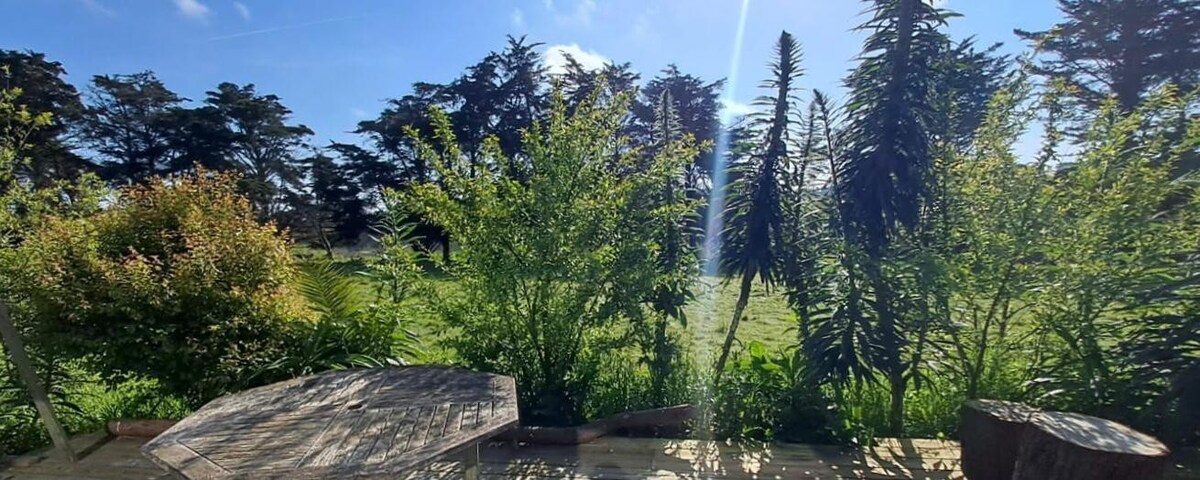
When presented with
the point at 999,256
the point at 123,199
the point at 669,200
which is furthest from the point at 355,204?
the point at 999,256

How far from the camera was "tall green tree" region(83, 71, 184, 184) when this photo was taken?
17797 millimetres

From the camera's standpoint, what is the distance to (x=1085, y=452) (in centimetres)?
186

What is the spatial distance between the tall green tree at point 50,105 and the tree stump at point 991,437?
18.8m

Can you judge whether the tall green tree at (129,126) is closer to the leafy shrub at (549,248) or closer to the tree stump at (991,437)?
the leafy shrub at (549,248)

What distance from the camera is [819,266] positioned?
3.00 metres

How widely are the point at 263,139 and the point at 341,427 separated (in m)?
22.0

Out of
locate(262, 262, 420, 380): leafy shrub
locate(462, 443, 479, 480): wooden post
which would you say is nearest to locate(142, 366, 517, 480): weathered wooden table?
locate(462, 443, 479, 480): wooden post

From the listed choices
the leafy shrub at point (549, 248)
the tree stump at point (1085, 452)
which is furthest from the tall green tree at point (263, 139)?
the tree stump at point (1085, 452)

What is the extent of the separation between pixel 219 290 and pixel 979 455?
3902 millimetres

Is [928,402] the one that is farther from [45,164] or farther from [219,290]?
[45,164]

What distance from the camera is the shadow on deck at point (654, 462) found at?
8.63 ft

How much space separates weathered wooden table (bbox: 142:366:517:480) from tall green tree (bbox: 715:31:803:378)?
5.60ft

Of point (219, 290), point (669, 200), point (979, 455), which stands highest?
point (669, 200)

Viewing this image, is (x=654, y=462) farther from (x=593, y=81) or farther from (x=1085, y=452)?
(x=593, y=81)
